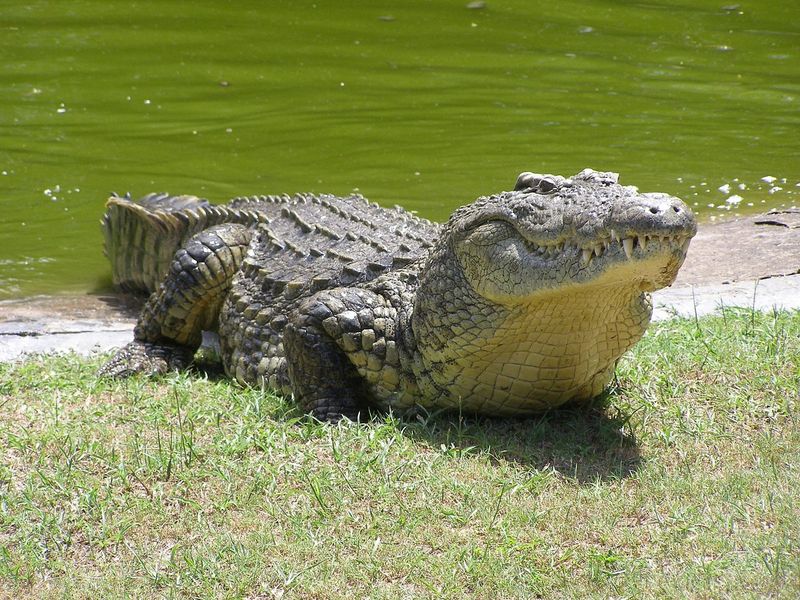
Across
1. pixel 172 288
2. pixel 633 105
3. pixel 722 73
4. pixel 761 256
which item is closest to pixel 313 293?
pixel 172 288

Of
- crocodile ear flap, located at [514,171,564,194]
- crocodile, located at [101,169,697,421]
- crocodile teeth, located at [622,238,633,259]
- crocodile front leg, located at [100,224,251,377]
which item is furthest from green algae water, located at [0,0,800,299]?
crocodile teeth, located at [622,238,633,259]

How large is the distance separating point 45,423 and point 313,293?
1.56m

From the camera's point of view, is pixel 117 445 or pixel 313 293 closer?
pixel 117 445

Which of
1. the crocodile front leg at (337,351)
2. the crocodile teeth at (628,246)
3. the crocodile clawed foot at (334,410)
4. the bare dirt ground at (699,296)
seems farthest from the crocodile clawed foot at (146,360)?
the crocodile teeth at (628,246)

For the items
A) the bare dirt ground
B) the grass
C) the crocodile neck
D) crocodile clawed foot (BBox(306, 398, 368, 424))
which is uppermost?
the crocodile neck

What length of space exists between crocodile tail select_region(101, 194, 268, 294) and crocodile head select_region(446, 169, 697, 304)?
2.83 metres

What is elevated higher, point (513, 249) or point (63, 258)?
point (513, 249)

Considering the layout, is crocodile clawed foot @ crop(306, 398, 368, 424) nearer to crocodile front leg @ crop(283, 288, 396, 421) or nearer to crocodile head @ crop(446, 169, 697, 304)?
crocodile front leg @ crop(283, 288, 396, 421)

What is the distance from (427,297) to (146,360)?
2.26 metres

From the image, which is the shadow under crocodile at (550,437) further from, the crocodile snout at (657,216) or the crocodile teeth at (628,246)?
the crocodile snout at (657,216)

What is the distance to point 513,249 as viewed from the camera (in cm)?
469

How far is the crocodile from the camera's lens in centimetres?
437

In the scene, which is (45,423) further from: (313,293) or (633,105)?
(633,105)

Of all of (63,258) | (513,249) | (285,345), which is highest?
(513,249)
